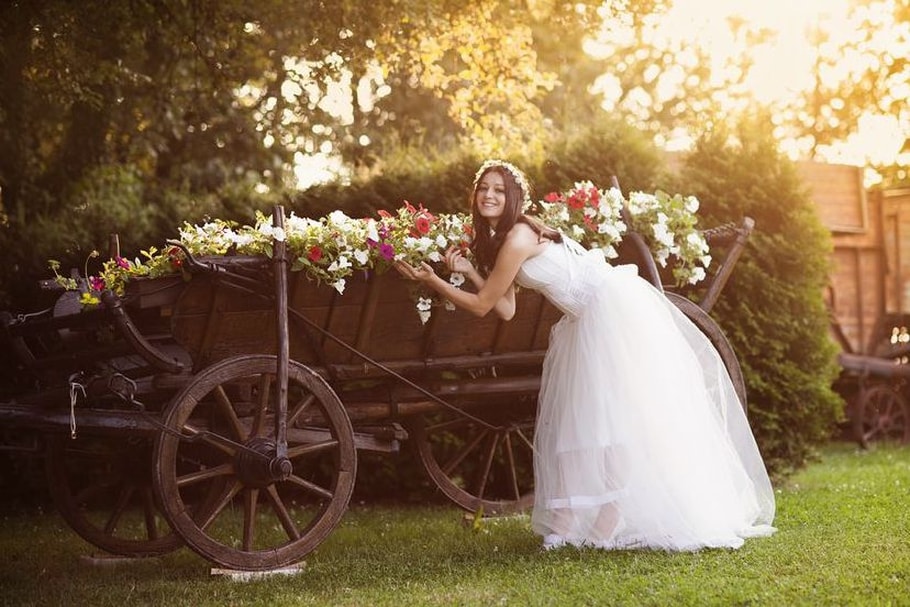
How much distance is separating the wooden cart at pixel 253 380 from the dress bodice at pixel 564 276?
1.14 feet

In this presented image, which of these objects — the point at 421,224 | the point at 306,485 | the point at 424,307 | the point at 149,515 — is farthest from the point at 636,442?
the point at 149,515

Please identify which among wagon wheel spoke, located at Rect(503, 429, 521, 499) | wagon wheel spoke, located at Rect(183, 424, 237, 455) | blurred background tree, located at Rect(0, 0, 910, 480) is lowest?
wagon wheel spoke, located at Rect(503, 429, 521, 499)

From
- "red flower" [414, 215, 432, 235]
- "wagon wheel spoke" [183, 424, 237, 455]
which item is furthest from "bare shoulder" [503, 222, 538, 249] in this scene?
"wagon wheel spoke" [183, 424, 237, 455]

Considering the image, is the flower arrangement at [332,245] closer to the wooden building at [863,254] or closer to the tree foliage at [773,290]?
the tree foliage at [773,290]

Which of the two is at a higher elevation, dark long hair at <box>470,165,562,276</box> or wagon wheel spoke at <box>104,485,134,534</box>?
dark long hair at <box>470,165,562,276</box>

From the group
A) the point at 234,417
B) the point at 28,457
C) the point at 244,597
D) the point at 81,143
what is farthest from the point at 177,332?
the point at 81,143

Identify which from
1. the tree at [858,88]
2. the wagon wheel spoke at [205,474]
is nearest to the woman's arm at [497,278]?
the wagon wheel spoke at [205,474]

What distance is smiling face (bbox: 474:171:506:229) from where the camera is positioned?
6.08 meters

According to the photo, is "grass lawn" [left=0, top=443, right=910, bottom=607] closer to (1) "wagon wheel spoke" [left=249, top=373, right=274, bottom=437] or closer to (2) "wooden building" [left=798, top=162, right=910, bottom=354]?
(1) "wagon wheel spoke" [left=249, top=373, right=274, bottom=437]

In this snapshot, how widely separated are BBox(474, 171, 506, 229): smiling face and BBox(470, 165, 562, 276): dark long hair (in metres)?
0.01

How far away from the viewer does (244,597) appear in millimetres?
5094

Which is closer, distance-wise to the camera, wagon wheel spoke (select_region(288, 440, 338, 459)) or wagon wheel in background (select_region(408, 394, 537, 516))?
wagon wheel spoke (select_region(288, 440, 338, 459))

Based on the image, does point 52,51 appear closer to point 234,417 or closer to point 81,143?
point 81,143

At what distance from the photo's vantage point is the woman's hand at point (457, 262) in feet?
19.6
